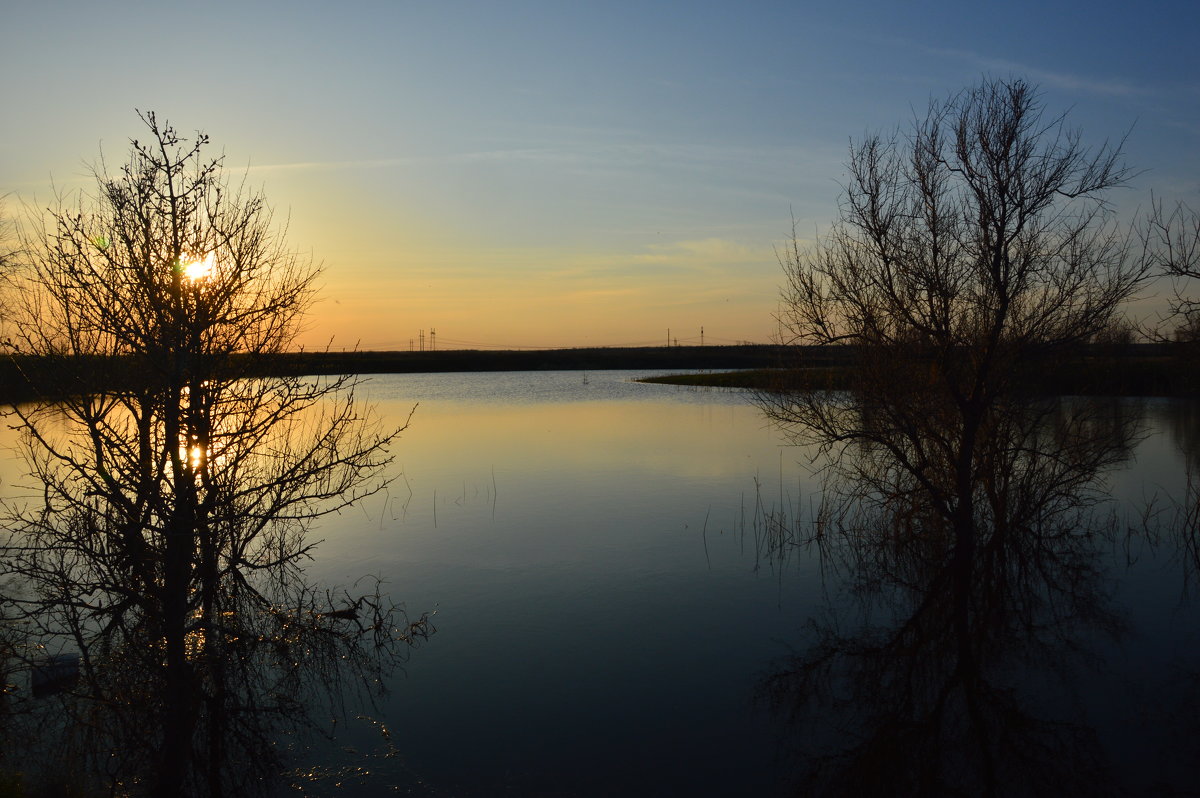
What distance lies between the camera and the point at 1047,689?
8.73 metres

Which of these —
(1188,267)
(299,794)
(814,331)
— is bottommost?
(299,794)

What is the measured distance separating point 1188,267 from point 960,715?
8.31 metres

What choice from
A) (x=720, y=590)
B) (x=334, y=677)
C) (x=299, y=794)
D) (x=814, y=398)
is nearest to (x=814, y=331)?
(x=814, y=398)

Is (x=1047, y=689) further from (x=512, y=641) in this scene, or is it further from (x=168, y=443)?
(x=168, y=443)

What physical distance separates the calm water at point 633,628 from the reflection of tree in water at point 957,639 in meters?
0.28

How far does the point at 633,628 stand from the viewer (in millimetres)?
10633

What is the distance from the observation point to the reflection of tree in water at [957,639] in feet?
23.6

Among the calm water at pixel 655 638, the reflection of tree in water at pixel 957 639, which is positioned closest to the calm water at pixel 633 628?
the calm water at pixel 655 638

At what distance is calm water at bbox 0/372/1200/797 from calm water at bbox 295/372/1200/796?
0.03 m

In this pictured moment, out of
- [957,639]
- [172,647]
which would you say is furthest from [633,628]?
[172,647]

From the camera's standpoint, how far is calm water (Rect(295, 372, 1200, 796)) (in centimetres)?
729

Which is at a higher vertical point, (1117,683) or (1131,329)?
(1131,329)

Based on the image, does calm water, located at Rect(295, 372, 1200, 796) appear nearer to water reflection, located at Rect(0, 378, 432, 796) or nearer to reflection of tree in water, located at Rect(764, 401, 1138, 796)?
reflection of tree in water, located at Rect(764, 401, 1138, 796)

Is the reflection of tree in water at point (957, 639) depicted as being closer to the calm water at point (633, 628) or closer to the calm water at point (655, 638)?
the calm water at point (655, 638)
